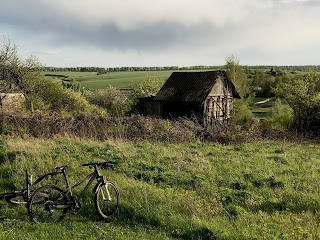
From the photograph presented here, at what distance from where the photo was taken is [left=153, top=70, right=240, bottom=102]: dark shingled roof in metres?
30.6

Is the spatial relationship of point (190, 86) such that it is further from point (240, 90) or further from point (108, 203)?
point (108, 203)

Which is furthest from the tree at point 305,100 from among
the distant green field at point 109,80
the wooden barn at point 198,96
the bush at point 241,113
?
the distant green field at point 109,80

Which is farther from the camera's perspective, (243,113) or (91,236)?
(243,113)

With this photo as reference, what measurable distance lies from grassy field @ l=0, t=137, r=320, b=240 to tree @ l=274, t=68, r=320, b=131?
18071 millimetres

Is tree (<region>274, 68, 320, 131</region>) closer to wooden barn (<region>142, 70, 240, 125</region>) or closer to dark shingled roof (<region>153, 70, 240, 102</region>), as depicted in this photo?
wooden barn (<region>142, 70, 240, 125</region>)

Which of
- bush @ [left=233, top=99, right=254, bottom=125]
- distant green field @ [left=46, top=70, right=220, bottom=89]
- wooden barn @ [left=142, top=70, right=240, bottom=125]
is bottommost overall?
bush @ [left=233, top=99, right=254, bottom=125]

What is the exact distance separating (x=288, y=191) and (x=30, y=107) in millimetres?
31749

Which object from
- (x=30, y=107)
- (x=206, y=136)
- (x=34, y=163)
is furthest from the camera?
(x=30, y=107)

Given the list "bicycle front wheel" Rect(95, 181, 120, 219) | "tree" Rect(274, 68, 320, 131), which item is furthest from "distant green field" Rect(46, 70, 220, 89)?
"bicycle front wheel" Rect(95, 181, 120, 219)

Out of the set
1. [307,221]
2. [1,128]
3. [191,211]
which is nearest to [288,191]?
[307,221]

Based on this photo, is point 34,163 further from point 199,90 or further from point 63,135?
point 199,90

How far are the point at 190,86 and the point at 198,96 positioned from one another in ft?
7.70

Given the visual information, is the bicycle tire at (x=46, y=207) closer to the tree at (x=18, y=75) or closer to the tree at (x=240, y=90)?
the tree at (x=18, y=75)

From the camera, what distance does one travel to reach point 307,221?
6691mm
